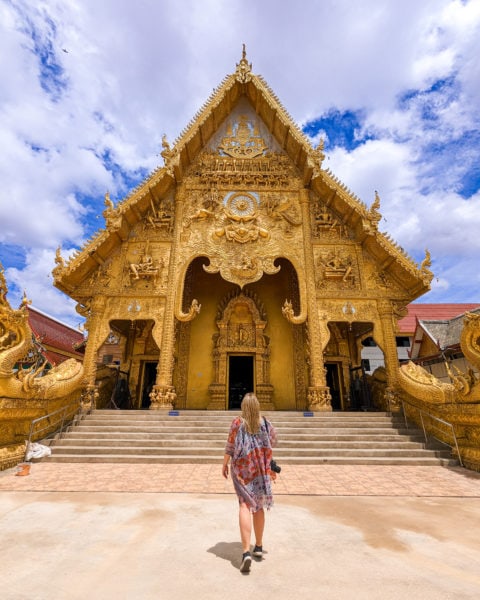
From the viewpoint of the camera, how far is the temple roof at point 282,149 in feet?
28.9

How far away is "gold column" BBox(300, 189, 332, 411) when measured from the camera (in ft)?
27.4

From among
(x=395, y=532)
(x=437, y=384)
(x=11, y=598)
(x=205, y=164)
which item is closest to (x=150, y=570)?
(x=11, y=598)

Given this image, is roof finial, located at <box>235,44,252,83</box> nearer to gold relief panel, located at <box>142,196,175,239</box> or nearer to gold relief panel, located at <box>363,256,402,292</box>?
gold relief panel, located at <box>142,196,175,239</box>

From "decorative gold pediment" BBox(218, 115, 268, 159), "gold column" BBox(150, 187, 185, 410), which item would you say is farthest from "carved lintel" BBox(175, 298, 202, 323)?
"decorative gold pediment" BBox(218, 115, 268, 159)

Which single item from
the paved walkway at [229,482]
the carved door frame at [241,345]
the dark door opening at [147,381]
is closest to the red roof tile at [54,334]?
the dark door opening at [147,381]

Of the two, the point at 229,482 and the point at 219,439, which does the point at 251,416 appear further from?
the point at 219,439

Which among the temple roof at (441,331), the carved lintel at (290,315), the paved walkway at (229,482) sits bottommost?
the paved walkway at (229,482)

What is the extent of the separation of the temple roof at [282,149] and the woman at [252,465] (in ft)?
25.9

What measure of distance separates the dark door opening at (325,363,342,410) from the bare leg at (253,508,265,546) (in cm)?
981

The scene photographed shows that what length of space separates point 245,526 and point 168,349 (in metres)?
7.00

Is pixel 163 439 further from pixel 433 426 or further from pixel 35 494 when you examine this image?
pixel 433 426

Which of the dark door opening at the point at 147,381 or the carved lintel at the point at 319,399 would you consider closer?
the carved lintel at the point at 319,399

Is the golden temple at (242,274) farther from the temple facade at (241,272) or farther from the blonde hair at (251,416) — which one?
the blonde hair at (251,416)

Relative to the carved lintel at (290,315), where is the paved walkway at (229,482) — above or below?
below
